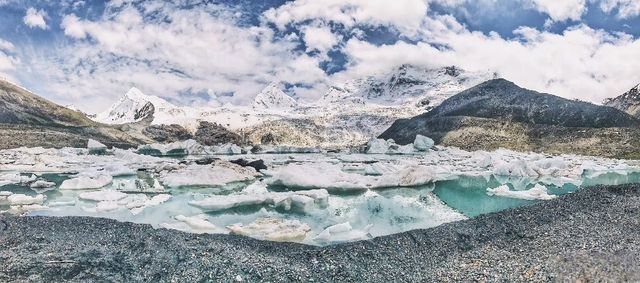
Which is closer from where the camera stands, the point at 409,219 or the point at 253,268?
the point at 253,268

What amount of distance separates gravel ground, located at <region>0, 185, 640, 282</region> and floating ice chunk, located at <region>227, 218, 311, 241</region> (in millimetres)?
2616

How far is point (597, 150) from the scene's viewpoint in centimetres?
9225

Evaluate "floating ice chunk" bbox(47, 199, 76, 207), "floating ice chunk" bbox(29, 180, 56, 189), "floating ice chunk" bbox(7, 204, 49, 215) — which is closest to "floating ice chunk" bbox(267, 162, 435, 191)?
"floating ice chunk" bbox(47, 199, 76, 207)

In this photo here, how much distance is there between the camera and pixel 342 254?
50.6 ft

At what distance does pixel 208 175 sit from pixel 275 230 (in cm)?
2130

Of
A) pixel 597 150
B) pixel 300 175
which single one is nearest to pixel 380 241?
pixel 300 175

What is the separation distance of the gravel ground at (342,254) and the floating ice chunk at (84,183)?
1796cm

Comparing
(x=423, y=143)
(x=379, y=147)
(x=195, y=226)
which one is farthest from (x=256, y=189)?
(x=379, y=147)

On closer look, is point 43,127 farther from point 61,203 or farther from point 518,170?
point 518,170

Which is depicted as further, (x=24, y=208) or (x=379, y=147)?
(x=379, y=147)

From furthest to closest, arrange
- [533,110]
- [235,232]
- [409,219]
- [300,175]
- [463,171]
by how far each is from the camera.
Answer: [533,110], [463,171], [300,175], [409,219], [235,232]

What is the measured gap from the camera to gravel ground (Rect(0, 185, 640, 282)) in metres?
13.7

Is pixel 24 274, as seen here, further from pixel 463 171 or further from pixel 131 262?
pixel 463 171

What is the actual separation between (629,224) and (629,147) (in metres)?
87.2
